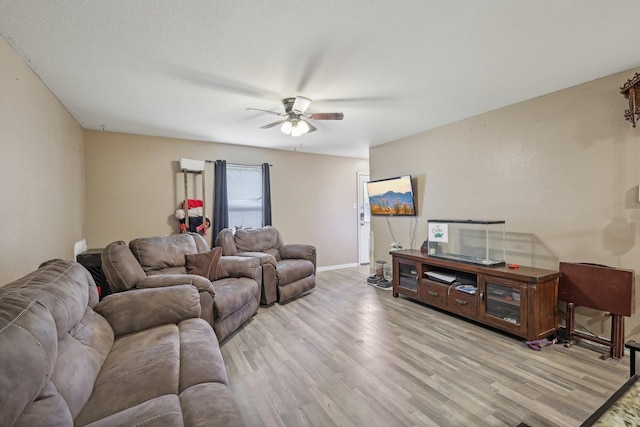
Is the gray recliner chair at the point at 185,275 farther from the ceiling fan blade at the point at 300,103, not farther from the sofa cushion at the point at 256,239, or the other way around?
the ceiling fan blade at the point at 300,103

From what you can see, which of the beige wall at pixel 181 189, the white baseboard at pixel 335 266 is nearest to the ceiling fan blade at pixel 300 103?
the beige wall at pixel 181 189

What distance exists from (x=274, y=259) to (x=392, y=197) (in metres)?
2.12

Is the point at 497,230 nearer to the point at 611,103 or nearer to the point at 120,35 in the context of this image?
the point at 611,103

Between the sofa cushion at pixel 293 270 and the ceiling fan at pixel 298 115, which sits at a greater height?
the ceiling fan at pixel 298 115

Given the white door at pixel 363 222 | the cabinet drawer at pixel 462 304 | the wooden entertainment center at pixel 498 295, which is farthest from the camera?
the white door at pixel 363 222

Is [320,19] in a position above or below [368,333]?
above

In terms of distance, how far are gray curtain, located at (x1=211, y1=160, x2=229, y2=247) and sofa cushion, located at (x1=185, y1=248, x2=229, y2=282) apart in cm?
134

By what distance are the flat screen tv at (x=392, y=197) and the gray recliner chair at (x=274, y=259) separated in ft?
4.60

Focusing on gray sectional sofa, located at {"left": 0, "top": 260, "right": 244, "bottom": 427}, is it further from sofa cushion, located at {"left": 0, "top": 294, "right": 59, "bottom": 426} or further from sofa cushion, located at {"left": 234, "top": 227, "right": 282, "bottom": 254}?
sofa cushion, located at {"left": 234, "top": 227, "right": 282, "bottom": 254}

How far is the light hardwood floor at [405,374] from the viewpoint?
1.67m

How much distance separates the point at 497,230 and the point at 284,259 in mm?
2858

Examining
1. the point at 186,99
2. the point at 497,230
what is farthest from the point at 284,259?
the point at 497,230

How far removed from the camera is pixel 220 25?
1.69 m

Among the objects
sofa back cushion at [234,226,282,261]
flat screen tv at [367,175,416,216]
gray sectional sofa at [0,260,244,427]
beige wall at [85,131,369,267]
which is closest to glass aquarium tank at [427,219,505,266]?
flat screen tv at [367,175,416,216]
